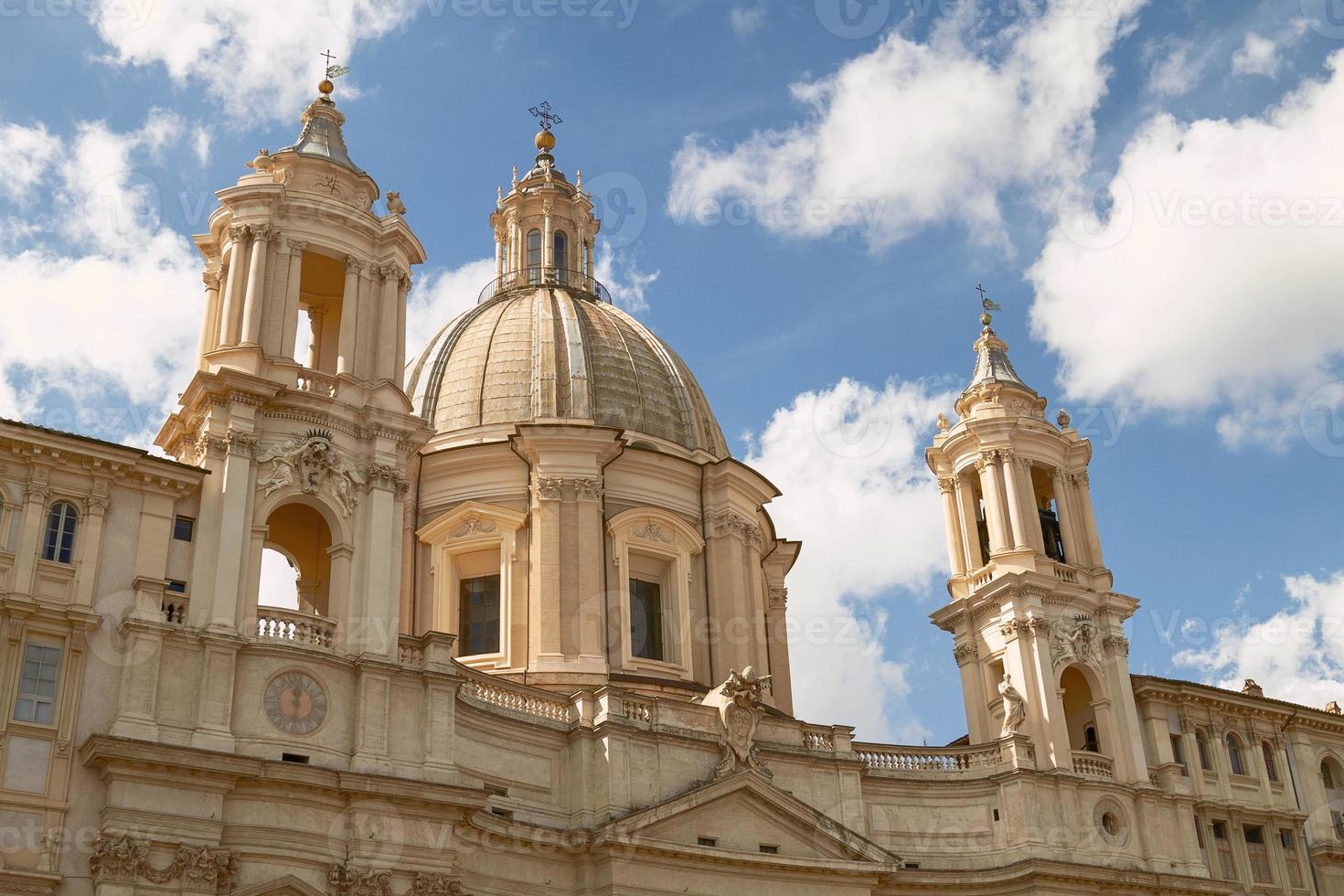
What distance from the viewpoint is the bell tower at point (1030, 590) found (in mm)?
42750

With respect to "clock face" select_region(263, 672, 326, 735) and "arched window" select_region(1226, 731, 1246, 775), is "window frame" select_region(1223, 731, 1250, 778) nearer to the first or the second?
"arched window" select_region(1226, 731, 1246, 775)

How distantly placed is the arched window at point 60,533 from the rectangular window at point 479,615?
1387cm

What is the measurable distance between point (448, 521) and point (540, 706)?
8.62 m

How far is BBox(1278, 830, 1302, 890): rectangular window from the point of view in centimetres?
4525

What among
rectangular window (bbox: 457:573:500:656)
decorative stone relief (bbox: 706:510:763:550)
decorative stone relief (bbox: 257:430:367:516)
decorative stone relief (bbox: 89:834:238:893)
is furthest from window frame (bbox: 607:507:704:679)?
decorative stone relief (bbox: 89:834:238:893)

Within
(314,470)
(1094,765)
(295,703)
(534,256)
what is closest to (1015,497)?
(1094,765)

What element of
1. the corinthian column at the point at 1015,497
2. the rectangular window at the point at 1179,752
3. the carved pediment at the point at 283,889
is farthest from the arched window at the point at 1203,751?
the carved pediment at the point at 283,889

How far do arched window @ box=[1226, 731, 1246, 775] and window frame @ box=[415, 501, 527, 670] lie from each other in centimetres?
2299

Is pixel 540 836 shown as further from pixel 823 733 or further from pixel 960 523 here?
pixel 960 523

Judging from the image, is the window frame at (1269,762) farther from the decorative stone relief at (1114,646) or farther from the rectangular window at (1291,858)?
the decorative stone relief at (1114,646)

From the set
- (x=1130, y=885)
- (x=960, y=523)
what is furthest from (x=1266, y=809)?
(x=960, y=523)

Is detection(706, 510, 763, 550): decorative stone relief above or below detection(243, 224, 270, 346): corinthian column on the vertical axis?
below

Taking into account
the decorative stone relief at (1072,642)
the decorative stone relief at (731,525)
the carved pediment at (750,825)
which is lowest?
the carved pediment at (750,825)

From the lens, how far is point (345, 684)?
103 ft
